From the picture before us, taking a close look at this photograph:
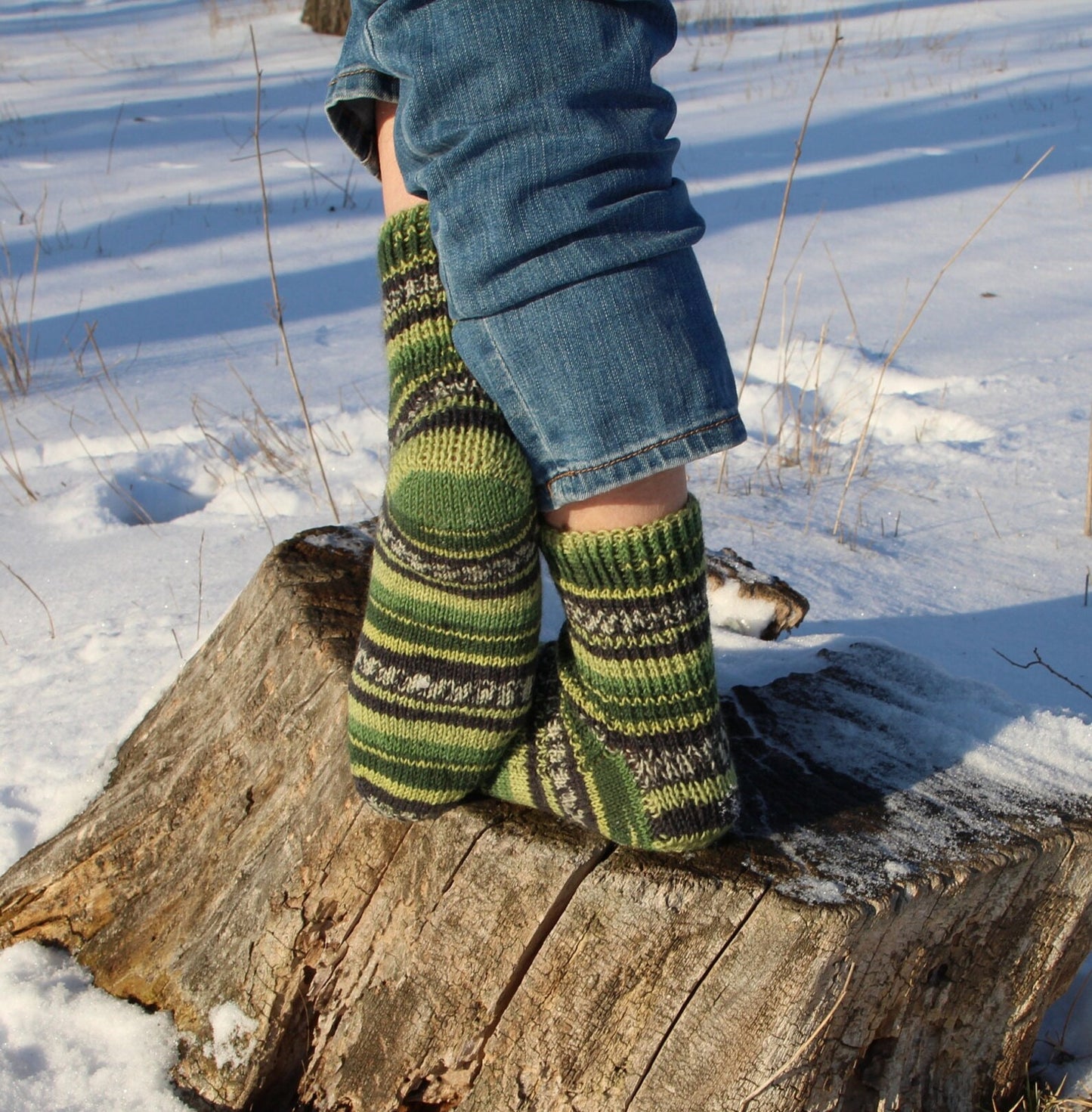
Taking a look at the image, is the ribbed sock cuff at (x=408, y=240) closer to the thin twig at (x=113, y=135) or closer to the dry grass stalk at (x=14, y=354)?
the dry grass stalk at (x=14, y=354)

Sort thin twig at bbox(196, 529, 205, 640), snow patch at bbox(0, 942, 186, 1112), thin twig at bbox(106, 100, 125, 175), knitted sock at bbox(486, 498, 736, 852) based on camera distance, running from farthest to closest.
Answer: thin twig at bbox(106, 100, 125, 175) < thin twig at bbox(196, 529, 205, 640) < snow patch at bbox(0, 942, 186, 1112) < knitted sock at bbox(486, 498, 736, 852)

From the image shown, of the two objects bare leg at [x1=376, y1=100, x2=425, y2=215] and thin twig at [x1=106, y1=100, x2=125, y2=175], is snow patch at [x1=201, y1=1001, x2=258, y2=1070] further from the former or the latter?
thin twig at [x1=106, y1=100, x2=125, y2=175]

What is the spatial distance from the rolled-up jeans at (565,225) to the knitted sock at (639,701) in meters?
0.09

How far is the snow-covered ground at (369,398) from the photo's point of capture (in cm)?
169

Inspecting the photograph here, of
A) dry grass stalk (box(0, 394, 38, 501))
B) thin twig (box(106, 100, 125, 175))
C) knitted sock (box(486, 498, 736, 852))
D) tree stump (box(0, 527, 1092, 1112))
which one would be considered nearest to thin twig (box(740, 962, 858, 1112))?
tree stump (box(0, 527, 1092, 1112))

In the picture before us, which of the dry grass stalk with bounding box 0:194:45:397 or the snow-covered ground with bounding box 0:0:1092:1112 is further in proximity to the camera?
the dry grass stalk with bounding box 0:194:45:397

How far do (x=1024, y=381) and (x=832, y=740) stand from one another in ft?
6.93

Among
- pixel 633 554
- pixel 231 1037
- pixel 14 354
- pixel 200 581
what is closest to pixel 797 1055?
pixel 633 554

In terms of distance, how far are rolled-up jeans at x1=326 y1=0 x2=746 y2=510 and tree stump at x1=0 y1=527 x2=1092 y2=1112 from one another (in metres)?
0.40

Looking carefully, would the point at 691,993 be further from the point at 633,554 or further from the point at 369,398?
the point at 369,398

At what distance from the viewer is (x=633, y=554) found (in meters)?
0.97

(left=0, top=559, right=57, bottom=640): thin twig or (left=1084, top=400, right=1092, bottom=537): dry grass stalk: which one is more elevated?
(left=0, top=559, right=57, bottom=640): thin twig

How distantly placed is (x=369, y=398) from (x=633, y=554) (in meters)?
2.21

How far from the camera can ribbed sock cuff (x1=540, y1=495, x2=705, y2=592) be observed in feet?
3.19
